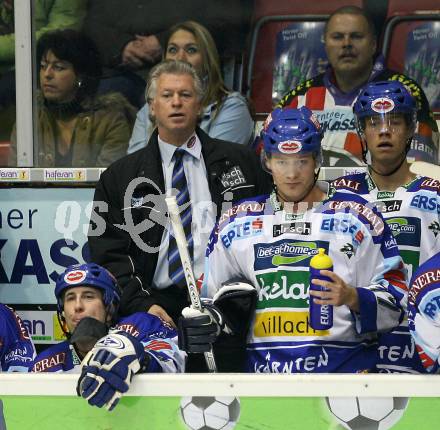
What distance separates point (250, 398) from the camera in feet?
10.6

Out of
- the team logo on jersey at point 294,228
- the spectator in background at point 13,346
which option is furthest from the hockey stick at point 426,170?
the spectator in background at point 13,346

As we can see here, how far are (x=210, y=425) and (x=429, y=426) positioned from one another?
0.62 meters

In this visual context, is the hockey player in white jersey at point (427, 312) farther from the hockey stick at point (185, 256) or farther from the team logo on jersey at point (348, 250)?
the hockey stick at point (185, 256)

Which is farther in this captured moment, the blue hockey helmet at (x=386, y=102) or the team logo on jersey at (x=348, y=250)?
A: the blue hockey helmet at (x=386, y=102)

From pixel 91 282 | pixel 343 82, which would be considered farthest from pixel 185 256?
pixel 343 82

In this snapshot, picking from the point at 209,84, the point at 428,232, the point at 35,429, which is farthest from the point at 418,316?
the point at 209,84

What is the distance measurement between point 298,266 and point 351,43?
196 centimetres

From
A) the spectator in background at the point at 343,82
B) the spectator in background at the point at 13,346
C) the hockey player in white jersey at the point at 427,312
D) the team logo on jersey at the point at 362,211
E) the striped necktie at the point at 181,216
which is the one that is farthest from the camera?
the spectator in background at the point at 343,82

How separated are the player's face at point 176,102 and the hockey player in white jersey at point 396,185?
87cm

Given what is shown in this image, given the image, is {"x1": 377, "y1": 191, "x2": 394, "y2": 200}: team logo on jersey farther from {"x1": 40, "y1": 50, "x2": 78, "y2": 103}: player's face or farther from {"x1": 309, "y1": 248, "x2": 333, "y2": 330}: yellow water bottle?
{"x1": 40, "y1": 50, "x2": 78, "y2": 103}: player's face

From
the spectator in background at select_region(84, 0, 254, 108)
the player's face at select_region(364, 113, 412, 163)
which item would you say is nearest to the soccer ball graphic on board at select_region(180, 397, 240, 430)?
the player's face at select_region(364, 113, 412, 163)

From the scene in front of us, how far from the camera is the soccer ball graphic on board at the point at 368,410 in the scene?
126 inches

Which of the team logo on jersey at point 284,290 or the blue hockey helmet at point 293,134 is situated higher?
the blue hockey helmet at point 293,134

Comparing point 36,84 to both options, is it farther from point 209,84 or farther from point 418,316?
point 418,316
